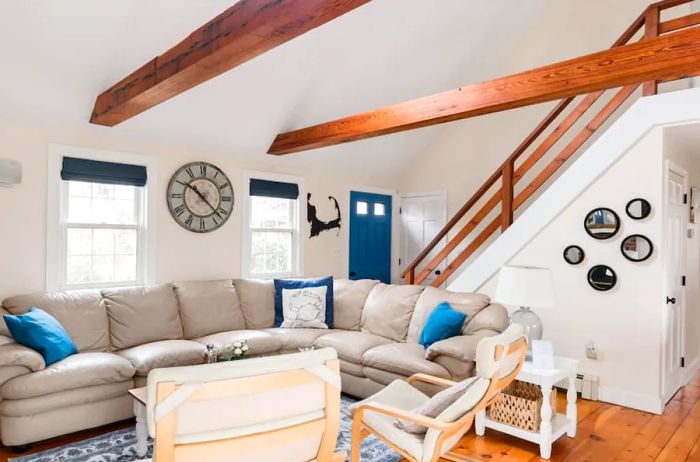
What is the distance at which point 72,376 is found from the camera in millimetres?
3066

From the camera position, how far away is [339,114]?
17.6 ft

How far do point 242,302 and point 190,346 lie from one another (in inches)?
40.1

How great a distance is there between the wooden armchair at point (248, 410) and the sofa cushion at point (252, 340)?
2579 millimetres

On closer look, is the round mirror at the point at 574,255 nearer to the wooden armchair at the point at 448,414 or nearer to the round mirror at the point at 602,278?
the round mirror at the point at 602,278

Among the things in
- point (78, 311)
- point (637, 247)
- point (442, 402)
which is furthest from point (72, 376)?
point (637, 247)

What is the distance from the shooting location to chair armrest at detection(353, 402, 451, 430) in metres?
2.06

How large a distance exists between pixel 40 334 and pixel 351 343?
2.34 metres

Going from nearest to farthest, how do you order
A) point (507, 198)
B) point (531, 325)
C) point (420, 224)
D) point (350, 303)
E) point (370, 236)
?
point (531, 325) → point (507, 198) → point (350, 303) → point (370, 236) → point (420, 224)

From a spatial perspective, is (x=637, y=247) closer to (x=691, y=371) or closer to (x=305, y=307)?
(x=691, y=371)

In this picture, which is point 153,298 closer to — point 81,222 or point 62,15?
point 81,222

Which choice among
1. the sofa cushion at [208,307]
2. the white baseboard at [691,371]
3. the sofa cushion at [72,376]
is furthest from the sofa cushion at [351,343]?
the white baseboard at [691,371]

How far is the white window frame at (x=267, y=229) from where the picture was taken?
5176 mm

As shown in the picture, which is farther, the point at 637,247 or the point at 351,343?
the point at 351,343

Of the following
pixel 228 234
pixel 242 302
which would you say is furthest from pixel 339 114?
pixel 242 302
